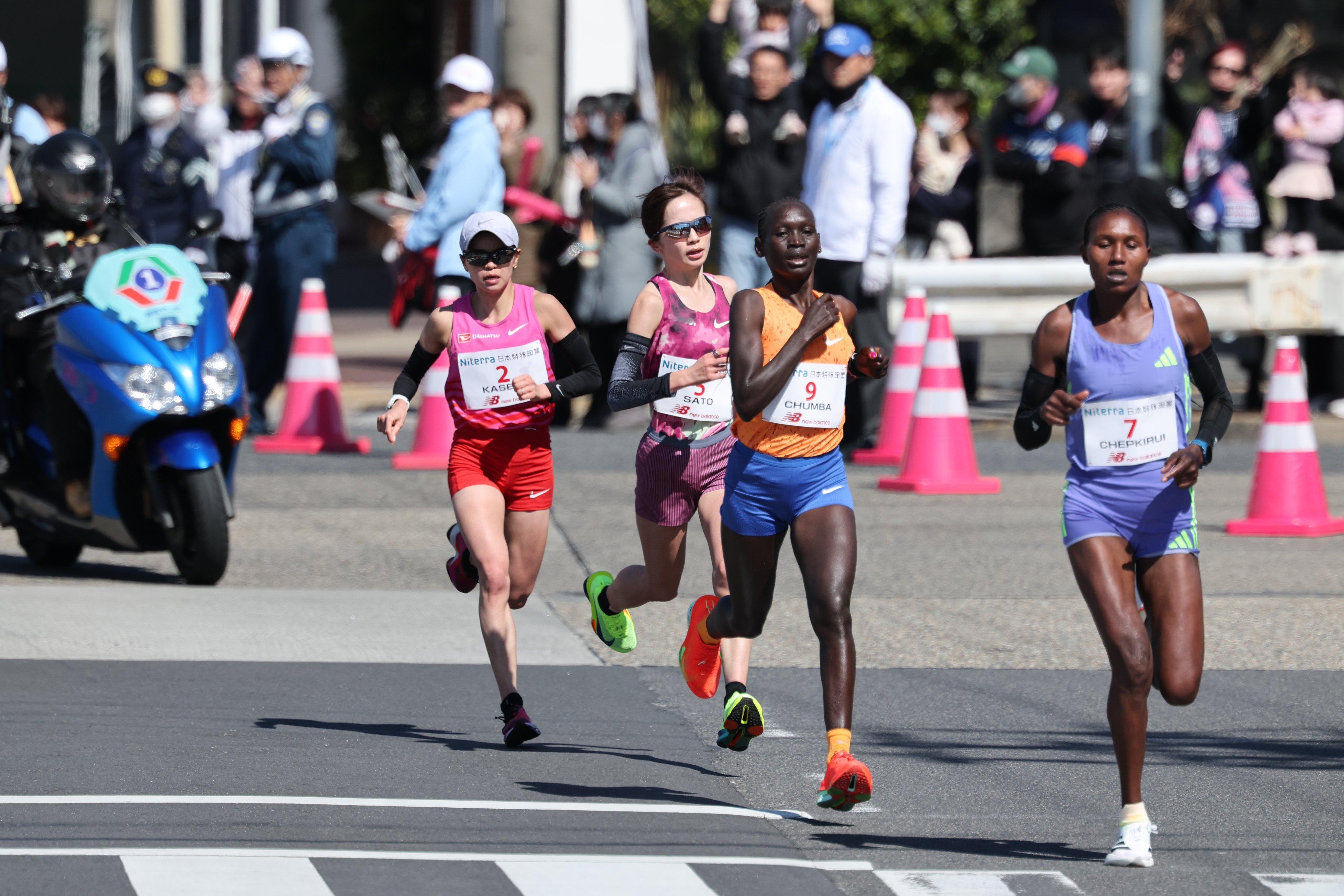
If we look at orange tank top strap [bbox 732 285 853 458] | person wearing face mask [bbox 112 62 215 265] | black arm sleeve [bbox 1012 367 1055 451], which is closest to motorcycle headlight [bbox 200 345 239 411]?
orange tank top strap [bbox 732 285 853 458]

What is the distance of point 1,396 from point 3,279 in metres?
0.50

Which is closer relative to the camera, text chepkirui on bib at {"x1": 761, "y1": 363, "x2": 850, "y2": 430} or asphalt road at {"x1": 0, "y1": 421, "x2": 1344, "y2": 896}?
asphalt road at {"x1": 0, "y1": 421, "x2": 1344, "y2": 896}

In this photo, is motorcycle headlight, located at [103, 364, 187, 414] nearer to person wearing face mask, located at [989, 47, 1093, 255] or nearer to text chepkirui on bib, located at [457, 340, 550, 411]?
text chepkirui on bib, located at [457, 340, 550, 411]

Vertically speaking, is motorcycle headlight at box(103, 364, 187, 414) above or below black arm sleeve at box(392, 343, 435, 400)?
below

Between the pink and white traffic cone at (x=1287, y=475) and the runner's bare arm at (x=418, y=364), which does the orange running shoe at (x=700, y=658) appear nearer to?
the runner's bare arm at (x=418, y=364)

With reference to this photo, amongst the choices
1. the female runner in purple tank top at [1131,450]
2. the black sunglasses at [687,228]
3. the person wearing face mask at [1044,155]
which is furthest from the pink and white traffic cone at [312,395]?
the female runner in purple tank top at [1131,450]

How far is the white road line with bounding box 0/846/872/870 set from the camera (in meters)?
5.24

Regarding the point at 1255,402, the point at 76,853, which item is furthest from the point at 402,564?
the point at 1255,402

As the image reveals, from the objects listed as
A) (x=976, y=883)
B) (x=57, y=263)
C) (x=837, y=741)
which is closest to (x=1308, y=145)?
(x=57, y=263)

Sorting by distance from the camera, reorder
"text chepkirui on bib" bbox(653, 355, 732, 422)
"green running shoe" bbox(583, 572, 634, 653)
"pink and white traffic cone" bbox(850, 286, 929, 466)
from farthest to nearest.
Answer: "pink and white traffic cone" bbox(850, 286, 929, 466), "green running shoe" bbox(583, 572, 634, 653), "text chepkirui on bib" bbox(653, 355, 732, 422)

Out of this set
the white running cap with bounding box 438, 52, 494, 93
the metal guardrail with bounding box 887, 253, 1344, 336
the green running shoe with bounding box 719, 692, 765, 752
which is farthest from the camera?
the metal guardrail with bounding box 887, 253, 1344, 336

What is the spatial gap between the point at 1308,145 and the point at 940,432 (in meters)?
4.30

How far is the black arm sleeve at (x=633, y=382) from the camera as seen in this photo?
20.5ft

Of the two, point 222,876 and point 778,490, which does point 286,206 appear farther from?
point 222,876
